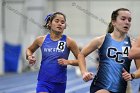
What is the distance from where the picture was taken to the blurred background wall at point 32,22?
78.9ft

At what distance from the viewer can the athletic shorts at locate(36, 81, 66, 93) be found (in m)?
6.15

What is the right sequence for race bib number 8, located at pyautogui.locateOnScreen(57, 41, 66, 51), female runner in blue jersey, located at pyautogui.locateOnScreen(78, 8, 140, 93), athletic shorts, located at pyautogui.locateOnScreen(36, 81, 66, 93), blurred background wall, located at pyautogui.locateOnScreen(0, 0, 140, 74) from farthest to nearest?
blurred background wall, located at pyautogui.locateOnScreen(0, 0, 140, 74) → race bib number 8, located at pyautogui.locateOnScreen(57, 41, 66, 51) → athletic shorts, located at pyautogui.locateOnScreen(36, 81, 66, 93) → female runner in blue jersey, located at pyautogui.locateOnScreen(78, 8, 140, 93)

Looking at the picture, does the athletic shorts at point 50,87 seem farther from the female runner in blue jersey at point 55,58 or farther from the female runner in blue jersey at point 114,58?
the female runner in blue jersey at point 114,58

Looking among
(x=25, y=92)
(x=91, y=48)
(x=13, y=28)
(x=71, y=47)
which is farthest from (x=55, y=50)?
(x=13, y=28)

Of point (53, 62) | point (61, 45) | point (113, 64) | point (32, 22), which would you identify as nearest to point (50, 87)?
point (53, 62)

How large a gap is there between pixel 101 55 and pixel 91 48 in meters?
0.16

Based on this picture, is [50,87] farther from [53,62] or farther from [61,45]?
[61,45]

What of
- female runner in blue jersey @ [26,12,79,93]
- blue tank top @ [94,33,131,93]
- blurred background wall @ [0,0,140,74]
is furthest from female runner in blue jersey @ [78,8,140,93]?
blurred background wall @ [0,0,140,74]

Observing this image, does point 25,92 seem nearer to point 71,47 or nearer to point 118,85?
point 71,47

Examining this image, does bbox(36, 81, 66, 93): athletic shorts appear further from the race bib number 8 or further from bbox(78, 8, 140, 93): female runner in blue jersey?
bbox(78, 8, 140, 93): female runner in blue jersey

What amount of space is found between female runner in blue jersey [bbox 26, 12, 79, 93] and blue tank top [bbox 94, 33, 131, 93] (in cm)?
96

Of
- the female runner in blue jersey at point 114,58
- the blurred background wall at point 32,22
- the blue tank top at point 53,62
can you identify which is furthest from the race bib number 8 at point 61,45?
the blurred background wall at point 32,22

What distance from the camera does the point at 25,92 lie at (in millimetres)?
13938

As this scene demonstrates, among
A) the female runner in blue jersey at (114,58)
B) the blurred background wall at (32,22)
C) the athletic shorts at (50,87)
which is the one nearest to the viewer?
the female runner in blue jersey at (114,58)
